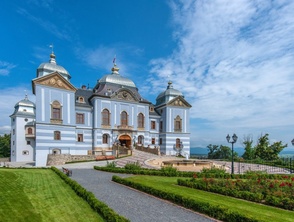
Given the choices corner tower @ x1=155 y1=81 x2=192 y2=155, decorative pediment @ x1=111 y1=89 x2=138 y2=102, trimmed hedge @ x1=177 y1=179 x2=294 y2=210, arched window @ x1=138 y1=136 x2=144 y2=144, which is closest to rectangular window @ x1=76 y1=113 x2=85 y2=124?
decorative pediment @ x1=111 y1=89 x2=138 y2=102

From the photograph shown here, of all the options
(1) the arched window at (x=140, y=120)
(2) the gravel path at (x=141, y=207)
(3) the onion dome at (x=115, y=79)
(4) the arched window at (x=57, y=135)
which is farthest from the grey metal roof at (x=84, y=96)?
(2) the gravel path at (x=141, y=207)

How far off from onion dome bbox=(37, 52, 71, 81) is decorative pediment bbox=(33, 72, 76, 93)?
4.11 feet

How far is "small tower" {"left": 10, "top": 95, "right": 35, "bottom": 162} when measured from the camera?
3506cm

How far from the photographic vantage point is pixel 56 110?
96.8 ft

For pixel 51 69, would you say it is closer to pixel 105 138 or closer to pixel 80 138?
pixel 80 138

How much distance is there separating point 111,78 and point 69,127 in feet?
37.5

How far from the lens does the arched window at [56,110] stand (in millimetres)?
29141

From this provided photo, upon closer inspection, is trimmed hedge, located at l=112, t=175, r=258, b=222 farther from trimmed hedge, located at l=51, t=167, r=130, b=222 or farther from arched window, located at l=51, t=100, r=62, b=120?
arched window, located at l=51, t=100, r=62, b=120

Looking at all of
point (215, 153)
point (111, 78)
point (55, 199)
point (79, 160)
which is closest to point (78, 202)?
point (55, 199)

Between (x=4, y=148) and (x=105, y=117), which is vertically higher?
(x=105, y=117)

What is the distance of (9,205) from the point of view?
7.65 m

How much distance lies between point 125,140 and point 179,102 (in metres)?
12.9

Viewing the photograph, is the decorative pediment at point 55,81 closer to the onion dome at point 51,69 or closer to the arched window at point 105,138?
the onion dome at point 51,69

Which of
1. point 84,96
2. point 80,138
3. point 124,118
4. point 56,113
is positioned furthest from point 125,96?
point 56,113
